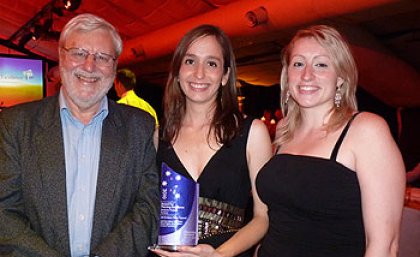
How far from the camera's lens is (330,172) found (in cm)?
155

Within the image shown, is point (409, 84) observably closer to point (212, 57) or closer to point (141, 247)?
point (212, 57)

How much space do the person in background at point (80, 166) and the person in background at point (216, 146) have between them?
0.19 meters

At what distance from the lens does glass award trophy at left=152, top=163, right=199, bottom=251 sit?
1529 millimetres

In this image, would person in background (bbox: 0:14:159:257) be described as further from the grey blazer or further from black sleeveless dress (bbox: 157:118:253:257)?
black sleeveless dress (bbox: 157:118:253:257)

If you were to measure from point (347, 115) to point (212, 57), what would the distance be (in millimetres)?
595

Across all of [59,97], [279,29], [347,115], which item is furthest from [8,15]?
[347,115]

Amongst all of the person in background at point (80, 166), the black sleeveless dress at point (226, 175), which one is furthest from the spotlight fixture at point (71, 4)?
the black sleeveless dress at point (226, 175)

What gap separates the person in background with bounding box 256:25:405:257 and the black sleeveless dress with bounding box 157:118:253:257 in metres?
0.11

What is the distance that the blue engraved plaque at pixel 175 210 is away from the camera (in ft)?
5.02

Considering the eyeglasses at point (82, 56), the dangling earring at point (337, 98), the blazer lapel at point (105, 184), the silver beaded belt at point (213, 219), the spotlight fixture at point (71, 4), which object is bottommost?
the silver beaded belt at point (213, 219)

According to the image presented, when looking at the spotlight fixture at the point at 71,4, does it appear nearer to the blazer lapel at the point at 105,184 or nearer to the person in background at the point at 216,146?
the person in background at the point at 216,146

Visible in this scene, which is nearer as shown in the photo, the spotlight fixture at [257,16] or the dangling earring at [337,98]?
the dangling earring at [337,98]

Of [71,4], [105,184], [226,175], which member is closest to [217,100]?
[226,175]

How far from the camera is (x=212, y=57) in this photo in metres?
1.89
